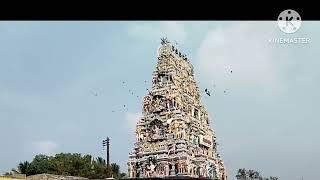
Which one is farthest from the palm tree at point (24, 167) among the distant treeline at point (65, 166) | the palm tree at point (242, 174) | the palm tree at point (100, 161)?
the palm tree at point (242, 174)

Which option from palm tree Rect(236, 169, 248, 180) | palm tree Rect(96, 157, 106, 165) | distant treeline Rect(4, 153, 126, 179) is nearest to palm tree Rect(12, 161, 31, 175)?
distant treeline Rect(4, 153, 126, 179)

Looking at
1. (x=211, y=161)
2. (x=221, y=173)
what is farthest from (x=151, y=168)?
(x=221, y=173)

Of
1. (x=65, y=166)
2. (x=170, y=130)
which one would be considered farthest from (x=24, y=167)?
(x=170, y=130)

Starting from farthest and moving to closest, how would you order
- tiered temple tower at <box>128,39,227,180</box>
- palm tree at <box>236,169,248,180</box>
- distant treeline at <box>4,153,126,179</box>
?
palm tree at <box>236,169,248,180</box>
distant treeline at <box>4,153,126,179</box>
tiered temple tower at <box>128,39,227,180</box>

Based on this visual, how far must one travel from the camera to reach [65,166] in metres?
32.3

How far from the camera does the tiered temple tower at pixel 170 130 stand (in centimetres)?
2547

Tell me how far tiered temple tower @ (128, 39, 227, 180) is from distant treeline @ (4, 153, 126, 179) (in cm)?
581

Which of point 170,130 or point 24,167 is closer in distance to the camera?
point 170,130

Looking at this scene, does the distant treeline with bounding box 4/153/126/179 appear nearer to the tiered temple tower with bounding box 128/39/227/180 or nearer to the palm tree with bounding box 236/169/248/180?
the tiered temple tower with bounding box 128/39/227/180

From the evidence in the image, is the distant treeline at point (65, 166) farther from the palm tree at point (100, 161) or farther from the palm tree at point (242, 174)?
the palm tree at point (242, 174)

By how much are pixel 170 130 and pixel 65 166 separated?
10.6 m

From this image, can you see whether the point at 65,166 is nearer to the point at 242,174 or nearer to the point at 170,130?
the point at 170,130

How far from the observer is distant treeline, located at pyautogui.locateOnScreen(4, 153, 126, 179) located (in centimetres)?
3175

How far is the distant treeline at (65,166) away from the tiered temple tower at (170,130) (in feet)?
19.1
